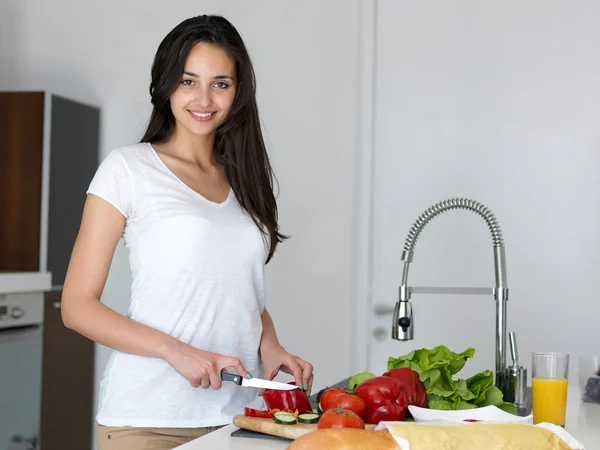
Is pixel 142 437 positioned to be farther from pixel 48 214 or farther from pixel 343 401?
pixel 48 214

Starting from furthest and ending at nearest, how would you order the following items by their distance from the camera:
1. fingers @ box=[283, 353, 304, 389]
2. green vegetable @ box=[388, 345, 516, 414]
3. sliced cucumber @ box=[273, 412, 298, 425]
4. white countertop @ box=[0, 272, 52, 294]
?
white countertop @ box=[0, 272, 52, 294], fingers @ box=[283, 353, 304, 389], green vegetable @ box=[388, 345, 516, 414], sliced cucumber @ box=[273, 412, 298, 425]

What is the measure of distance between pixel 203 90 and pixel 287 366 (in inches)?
23.2

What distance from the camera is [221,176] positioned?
191 centimetres

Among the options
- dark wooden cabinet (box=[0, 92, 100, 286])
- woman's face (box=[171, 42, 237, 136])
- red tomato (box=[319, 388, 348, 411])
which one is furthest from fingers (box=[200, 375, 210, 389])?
dark wooden cabinet (box=[0, 92, 100, 286])

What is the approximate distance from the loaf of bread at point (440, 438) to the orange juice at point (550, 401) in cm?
45

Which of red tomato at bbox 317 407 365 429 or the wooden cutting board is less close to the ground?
red tomato at bbox 317 407 365 429

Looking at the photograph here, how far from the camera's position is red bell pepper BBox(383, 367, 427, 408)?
1.55 m

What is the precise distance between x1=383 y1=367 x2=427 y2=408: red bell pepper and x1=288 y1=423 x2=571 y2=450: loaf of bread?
0.33 meters

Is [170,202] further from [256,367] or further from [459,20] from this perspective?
[459,20]

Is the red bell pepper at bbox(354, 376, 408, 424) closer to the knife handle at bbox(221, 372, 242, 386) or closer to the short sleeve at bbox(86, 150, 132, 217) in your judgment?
the knife handle at bbox(221, 372, 242, 386)

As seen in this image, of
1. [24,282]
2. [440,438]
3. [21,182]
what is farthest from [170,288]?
[21,182]

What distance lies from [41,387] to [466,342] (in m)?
1.61

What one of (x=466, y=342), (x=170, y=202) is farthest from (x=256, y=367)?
(x=466, y=342)

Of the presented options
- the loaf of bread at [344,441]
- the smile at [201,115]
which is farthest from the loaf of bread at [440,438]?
the smile at [201,115]
